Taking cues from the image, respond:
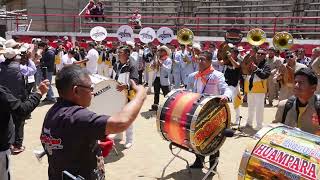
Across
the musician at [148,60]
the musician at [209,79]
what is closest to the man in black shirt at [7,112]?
the musician at [209,79]

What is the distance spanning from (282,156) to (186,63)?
9044mm

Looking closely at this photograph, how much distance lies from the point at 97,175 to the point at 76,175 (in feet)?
0.55

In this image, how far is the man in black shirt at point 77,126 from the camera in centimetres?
233

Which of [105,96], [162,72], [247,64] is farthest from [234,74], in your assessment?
[105,96]

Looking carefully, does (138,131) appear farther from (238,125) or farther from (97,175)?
(97,175)

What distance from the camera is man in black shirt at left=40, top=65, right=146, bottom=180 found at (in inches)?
91.8

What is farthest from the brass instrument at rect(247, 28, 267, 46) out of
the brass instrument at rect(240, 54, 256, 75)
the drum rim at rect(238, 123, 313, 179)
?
the drum rim at rect(238, 123, 313, 179)

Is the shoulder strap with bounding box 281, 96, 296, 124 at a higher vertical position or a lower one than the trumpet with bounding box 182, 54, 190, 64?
higher

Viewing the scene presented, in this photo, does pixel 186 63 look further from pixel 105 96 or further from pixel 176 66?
pixel 105 96

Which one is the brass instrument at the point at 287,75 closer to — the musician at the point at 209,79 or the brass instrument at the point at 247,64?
the brass instrument at the point at 247,64

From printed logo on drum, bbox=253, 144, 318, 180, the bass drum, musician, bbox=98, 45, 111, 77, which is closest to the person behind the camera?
printed logo on drum, bbox=253, 144, 318, 180

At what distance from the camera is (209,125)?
4.90m

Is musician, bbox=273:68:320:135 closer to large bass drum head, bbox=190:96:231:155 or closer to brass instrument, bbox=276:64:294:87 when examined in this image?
large bass drum head, bbox=190:96:231:155

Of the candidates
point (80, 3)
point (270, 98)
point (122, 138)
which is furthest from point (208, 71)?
point (80, 3)
